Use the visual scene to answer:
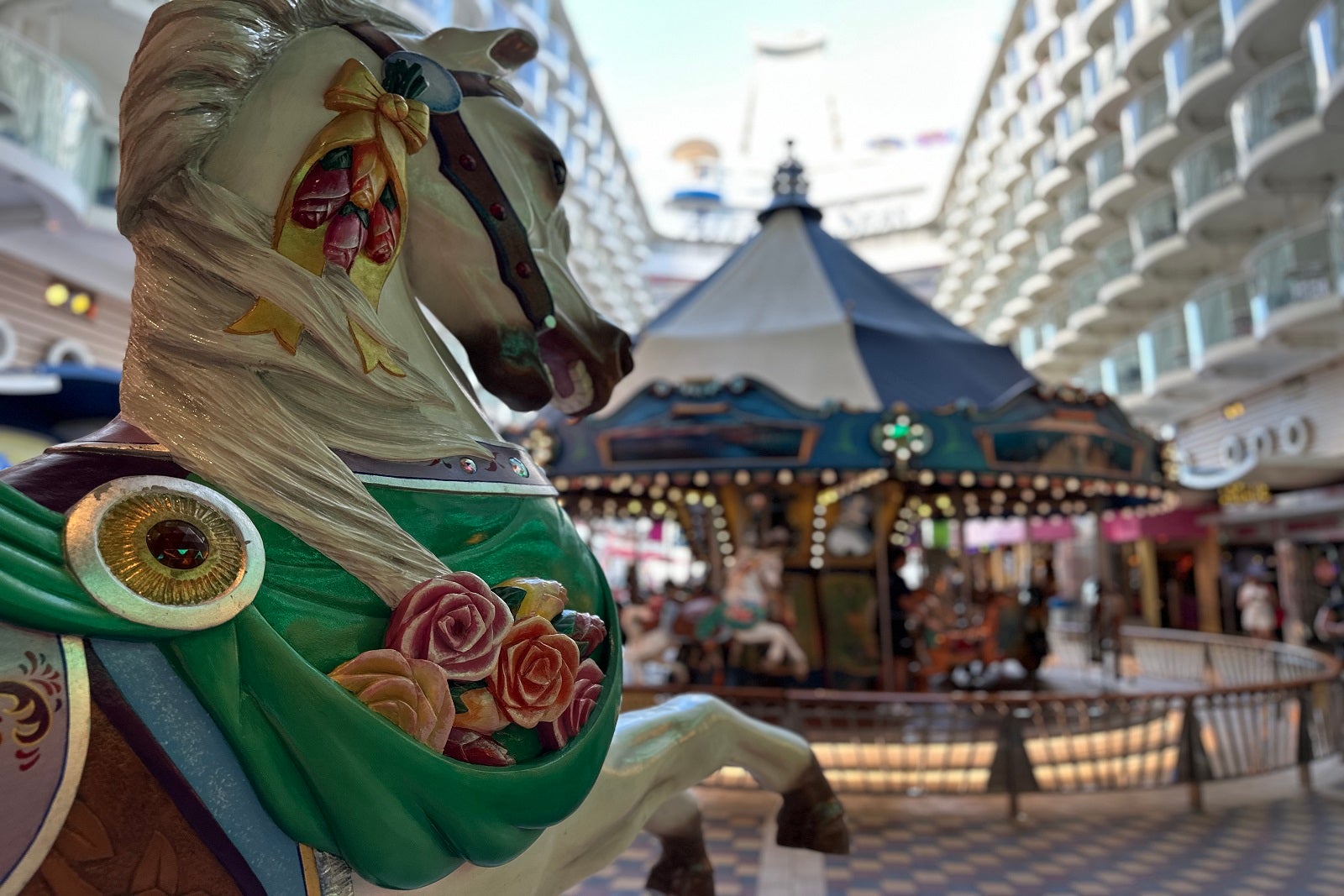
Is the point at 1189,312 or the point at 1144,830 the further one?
the point at 1189,312

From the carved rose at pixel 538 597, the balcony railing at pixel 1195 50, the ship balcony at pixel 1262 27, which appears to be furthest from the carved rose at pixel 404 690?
the balcony railing at pixel 1195 50

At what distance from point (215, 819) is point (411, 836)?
0.22m

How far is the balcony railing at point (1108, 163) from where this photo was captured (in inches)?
917

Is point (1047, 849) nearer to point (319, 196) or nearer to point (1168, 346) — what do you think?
point (319, 196)

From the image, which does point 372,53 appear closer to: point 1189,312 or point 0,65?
point 0,65

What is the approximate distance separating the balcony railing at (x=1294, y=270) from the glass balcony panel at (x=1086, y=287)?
8969mm

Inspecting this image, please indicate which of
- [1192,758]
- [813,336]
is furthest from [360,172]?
[813,336]

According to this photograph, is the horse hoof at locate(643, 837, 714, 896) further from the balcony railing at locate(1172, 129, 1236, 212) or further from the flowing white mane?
the balcony railing at locate(1172, 129, 1236, 212)

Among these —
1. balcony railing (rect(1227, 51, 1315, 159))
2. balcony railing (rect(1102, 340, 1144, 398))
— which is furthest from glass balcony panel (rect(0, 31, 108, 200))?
balcony railing (rect(1102, 340, 1144, 398))

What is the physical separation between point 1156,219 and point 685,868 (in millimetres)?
22843

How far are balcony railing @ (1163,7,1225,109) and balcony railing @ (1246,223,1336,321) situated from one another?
16.7 feet

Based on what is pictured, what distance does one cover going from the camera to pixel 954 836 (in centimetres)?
555

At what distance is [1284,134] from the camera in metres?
14.7

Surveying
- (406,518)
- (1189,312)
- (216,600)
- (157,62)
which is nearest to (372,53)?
(157,62)
